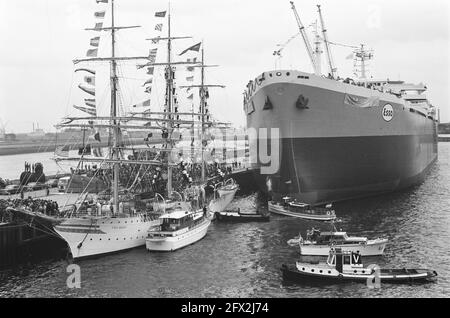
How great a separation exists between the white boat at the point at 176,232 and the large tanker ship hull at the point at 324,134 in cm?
1272

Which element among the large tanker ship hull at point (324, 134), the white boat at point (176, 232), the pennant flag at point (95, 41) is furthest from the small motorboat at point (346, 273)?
the pennant flag at point (95, 41)

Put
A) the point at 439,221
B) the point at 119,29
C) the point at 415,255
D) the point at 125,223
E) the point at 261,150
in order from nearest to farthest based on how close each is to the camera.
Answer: the point at 415,255
the point at 125,223
the point at 119,29
the point at 439,221
the point at 261,150

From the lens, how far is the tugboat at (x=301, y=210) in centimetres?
4016

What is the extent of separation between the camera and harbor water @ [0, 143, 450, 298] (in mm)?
24406

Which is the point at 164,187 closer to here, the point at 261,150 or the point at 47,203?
the point at 261,150

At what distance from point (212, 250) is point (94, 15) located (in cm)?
1862

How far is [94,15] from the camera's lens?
111 ft

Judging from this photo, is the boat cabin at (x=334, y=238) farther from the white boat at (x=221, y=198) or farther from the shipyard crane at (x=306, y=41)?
the shipyard crane at (x=306, y=41)

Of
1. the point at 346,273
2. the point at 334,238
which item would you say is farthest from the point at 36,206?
the point at 346,273

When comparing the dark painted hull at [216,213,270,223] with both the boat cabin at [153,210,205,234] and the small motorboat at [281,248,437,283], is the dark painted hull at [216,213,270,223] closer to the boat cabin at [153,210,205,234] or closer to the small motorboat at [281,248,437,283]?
the boat cabin at [153,210,205,234]

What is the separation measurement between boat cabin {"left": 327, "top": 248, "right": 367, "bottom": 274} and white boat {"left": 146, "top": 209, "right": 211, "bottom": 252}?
425 inches

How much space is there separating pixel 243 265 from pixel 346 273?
634 cm
